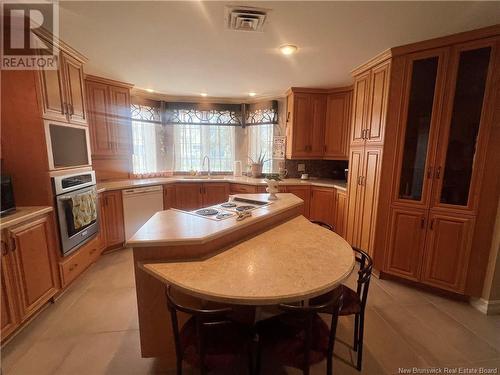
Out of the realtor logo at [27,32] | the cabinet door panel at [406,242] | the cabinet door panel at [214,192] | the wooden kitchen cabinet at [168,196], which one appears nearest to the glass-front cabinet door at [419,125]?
the cabinet door panel at [406,242]

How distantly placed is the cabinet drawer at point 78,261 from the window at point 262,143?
2997mm

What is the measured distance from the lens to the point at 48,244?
212 centimetres

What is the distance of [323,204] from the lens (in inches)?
148

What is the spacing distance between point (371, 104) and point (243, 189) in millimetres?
2271

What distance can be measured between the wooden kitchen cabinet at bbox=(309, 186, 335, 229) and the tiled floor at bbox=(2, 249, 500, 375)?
55.0 inches

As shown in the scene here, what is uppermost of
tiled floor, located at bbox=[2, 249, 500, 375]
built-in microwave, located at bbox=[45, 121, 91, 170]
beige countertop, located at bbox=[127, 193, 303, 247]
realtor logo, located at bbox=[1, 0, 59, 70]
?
realtor logo, located at bbox=[1, 0, 59, 70]

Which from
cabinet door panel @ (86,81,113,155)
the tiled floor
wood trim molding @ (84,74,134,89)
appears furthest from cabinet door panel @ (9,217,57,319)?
wood trim molding @ (84,74,134,89)

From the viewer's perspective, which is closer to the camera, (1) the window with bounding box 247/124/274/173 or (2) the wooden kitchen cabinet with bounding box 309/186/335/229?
(2) the wooden kitchen cabinet with bounding box 309/186/335/229

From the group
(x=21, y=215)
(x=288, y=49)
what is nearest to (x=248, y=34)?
(x=288, y=49)

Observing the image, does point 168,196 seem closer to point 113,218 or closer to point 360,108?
point 113,218

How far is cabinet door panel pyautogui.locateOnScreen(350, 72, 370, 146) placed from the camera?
2805mm

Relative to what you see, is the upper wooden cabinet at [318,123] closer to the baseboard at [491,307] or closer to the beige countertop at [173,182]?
the beige countertop at [173,182]

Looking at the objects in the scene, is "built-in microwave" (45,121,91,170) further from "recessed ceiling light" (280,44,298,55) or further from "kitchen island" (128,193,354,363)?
"recessed ceiling light" (280,44,298,55)

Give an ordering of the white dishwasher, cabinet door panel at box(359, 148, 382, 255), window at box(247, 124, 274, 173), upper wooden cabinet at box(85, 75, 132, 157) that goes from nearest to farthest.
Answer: cabinet door panel at box(359, 148, 382, 255) < upper wooden cabinet at box(85, 75, 132, 157) < the white dishwasher < window at box(247, 124, 274, 173)
